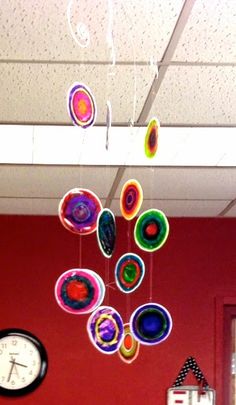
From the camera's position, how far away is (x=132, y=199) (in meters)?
→ 1.86

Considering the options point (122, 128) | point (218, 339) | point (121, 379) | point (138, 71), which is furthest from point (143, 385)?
point (138, 71)

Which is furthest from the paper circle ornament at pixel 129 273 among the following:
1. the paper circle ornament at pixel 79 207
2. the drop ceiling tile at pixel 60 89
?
the drop ceiling tile at pixel 60 89

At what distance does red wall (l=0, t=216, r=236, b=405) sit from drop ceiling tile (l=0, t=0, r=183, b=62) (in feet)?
6.65

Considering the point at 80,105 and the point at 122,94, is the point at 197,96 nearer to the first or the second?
the point at 122,94

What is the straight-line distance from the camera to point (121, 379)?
12.8 ft

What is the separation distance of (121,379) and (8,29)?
8.20 ft

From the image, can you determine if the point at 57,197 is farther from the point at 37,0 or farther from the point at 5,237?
the point at 37,0

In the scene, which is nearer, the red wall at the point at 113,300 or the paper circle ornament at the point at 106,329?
the paper circle ornament at the point at 106,329

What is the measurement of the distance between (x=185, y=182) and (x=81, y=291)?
1636 mm

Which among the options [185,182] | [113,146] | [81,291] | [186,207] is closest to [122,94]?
[113,146]

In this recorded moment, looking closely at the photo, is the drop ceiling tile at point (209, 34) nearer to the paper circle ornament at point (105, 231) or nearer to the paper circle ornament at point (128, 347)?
the paper circle ornament at point (105, 231)

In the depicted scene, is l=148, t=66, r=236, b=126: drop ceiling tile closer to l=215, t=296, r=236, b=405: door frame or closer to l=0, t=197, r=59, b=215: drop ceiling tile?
l=0, t=197, r=59, b=215: drop ceiling tile

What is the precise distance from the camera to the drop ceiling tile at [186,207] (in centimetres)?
372

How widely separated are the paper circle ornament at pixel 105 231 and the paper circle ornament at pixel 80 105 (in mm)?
229
